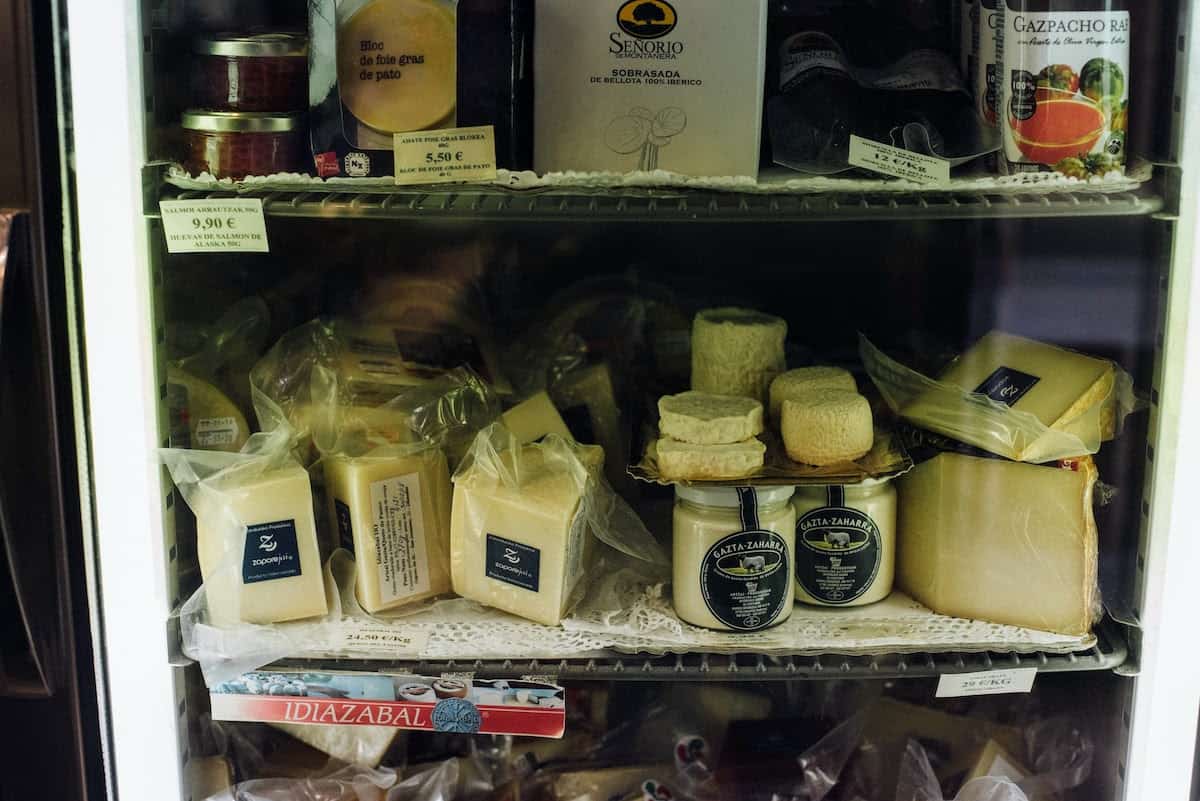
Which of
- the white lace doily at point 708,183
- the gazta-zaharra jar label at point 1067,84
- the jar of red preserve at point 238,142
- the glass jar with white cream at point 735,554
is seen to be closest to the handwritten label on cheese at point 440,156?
the white lace doily at point 708,183

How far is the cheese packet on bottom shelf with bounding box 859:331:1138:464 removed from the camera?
1.18 m

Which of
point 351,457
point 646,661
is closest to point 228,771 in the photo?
point 351,457

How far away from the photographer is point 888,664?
1201 millimetres

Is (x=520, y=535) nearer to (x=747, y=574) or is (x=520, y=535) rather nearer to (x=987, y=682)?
(x=747, y=574)

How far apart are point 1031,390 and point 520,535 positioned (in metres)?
0.54

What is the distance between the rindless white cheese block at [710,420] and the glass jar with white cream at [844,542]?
10 cm

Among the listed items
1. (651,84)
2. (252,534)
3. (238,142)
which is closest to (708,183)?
(651,84)

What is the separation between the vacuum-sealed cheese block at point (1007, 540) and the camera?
119 cm

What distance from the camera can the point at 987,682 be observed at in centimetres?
121

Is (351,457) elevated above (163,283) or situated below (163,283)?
below

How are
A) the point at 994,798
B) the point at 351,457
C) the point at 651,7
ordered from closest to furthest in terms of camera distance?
the point at 651,7, the point at 351,457, the point at 994,798

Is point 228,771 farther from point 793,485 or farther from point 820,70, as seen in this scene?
point 820,70

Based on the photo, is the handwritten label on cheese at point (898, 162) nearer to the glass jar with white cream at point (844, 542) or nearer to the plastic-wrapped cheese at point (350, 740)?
the glass jar with white cream at point (844, 542)

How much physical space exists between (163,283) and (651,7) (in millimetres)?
550
